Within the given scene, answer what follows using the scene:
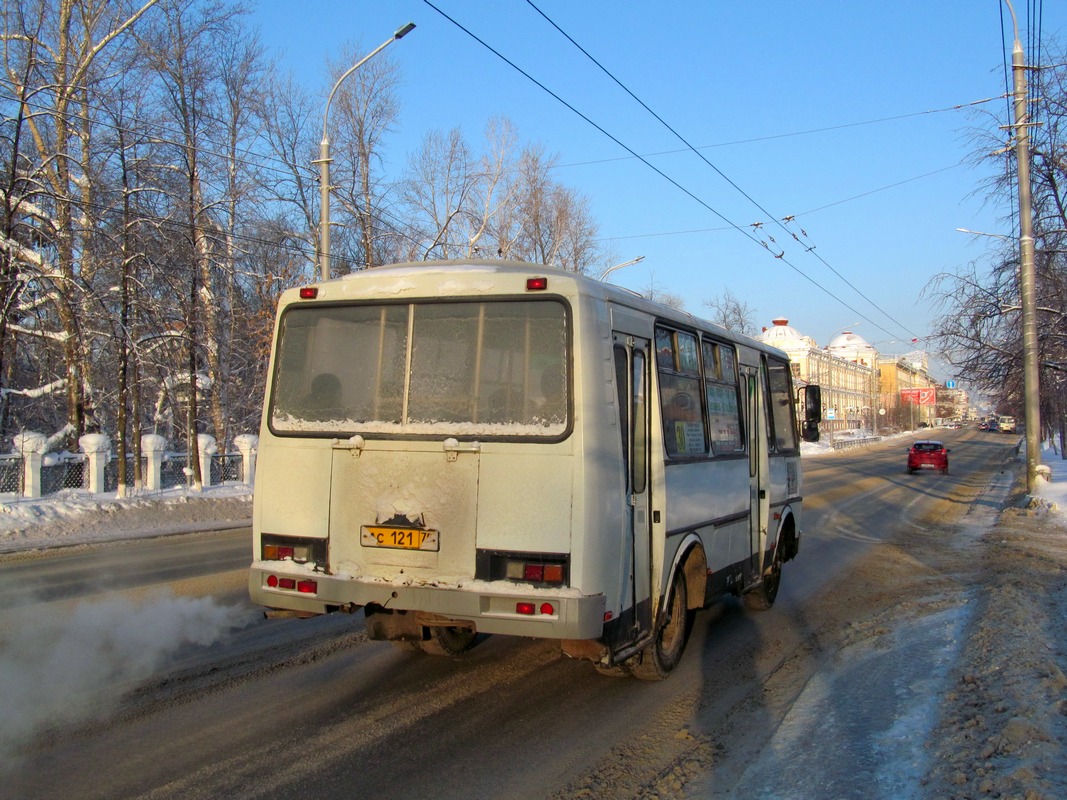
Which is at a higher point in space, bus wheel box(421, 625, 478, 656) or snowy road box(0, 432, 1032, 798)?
bus wheel box(421, 625, 478, 656)

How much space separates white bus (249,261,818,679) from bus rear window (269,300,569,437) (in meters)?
0.01

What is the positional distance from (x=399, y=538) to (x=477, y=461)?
0.69 metres

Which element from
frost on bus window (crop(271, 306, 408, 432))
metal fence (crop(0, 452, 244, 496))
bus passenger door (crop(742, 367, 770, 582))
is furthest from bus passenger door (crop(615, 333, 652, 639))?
metal fence (crop(0, 452, 244, 496))

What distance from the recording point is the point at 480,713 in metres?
5.89

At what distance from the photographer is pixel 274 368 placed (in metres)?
6.27

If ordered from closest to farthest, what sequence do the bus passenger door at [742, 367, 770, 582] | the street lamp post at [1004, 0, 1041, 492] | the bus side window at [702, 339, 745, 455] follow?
the bus side window at [702, 339, 745, 455], the bus passenger door at [742, 367, 770, 582], the street lamp post at [1004, 0, 1041, 492]

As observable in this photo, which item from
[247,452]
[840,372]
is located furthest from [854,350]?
[247,452]

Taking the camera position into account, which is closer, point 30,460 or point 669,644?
point 669,644

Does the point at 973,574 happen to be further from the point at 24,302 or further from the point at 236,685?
the point at 24,302

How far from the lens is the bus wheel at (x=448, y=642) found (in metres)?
6.80

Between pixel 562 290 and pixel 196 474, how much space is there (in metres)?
20.8

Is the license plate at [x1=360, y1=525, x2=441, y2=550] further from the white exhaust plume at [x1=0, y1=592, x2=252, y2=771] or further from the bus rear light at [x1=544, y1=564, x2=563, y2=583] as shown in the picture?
the white exhaust plume at [x1=0, y1=592, x2=252, y2=771]

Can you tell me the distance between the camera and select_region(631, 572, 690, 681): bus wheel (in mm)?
6477

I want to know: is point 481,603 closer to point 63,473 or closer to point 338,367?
point 338,367
